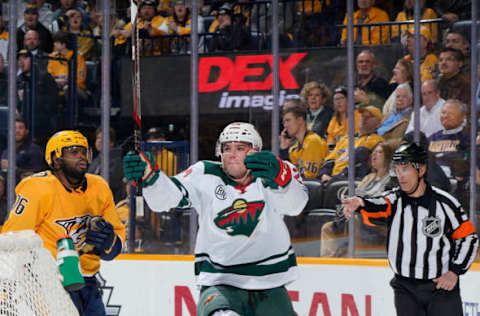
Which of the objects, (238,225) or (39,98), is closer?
(238,225)

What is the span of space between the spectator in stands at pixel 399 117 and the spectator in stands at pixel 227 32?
103 cm

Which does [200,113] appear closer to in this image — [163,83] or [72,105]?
[163,83]

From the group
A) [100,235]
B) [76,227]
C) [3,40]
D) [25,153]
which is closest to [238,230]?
[100,235]

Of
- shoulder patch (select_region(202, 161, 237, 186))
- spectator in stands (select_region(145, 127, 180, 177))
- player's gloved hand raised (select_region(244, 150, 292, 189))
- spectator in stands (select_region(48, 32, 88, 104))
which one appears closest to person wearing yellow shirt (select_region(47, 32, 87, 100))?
spectator in stands (select_region(48, 32, 88, 104))

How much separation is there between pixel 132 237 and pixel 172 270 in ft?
1.44

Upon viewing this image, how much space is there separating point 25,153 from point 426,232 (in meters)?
2.92

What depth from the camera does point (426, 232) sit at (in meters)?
4.01

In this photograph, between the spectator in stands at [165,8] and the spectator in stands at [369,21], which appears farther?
the spectator in stands at [165,8]

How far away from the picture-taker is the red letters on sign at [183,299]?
16.6 ft

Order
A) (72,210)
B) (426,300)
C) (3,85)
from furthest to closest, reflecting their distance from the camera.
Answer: (3,85) → (426,300) → (72,210)

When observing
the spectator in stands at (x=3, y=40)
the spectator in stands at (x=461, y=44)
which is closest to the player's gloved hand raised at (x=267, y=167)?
the spectator in stands at (x=461, y=44)

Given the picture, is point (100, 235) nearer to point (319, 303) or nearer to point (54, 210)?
point (54, 210)

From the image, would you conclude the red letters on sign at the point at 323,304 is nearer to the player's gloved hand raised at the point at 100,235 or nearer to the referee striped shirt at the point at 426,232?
the referee striped shirt at the point at 426,232

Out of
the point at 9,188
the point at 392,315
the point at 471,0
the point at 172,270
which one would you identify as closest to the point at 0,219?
the point at 9,188
